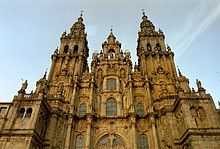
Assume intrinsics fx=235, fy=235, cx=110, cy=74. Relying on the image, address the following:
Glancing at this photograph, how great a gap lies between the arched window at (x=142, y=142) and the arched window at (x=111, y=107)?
15.5 ft

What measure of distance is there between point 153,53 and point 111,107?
1217cm

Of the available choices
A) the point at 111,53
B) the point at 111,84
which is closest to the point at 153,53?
the point at 111,53

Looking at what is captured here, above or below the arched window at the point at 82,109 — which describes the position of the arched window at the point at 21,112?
below

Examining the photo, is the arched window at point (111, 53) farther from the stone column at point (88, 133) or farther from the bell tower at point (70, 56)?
the stone column at point (88, 133)

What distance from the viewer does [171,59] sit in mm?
36938

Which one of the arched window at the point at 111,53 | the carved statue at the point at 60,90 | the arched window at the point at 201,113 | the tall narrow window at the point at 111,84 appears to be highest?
the arched window at the point at 111,53

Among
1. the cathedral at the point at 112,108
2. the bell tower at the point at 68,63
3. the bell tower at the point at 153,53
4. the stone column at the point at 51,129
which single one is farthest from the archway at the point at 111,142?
the bell tower at the point at 153,53

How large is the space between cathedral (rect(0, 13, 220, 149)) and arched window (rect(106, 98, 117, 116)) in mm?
132

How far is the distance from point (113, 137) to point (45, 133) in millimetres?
8085

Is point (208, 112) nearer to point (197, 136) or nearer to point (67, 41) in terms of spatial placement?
point (197, 136)

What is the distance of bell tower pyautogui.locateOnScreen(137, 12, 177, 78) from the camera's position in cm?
3591

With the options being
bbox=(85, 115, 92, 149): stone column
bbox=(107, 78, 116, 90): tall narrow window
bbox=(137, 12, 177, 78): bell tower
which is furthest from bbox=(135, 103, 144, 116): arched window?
bbox=(85, 115, 92, 149): stone column

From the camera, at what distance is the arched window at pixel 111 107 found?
31019 mm

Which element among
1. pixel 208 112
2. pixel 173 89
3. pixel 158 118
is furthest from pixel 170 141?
pixel 173 89
